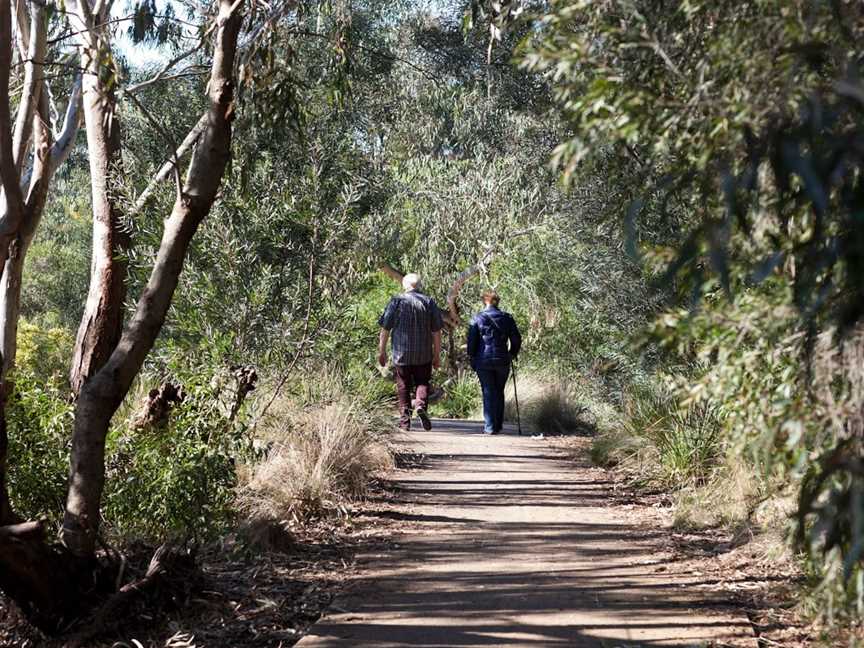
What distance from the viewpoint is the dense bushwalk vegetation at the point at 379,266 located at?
357cm

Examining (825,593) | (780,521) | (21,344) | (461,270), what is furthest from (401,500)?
(461,270)

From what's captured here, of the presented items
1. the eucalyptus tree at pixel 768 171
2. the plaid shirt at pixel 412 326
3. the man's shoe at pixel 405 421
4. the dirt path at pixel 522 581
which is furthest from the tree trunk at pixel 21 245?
the eucalyptus tree at pixel 768 171

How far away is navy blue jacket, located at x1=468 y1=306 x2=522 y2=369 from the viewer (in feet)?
47.5

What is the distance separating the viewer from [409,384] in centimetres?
1366

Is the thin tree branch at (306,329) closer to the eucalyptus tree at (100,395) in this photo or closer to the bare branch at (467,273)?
the eucalyptus tree at (100,395)

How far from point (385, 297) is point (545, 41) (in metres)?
21.2

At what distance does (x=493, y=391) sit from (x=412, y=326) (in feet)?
6.70

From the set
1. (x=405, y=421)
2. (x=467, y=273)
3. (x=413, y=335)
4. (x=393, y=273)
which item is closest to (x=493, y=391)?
(x=405, y=421)

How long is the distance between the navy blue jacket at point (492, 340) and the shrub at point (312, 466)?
11.7 ft

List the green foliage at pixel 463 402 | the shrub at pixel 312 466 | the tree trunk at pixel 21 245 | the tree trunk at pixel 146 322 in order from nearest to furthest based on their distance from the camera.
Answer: the tree trunk at pixel 146 322
the shrub at pixel 312 466
the tree trunk at pixel 21 245
the green foliage at pixel 463 402

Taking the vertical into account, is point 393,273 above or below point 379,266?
above

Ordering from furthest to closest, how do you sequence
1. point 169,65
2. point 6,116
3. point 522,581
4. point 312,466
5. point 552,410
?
1. point 552,410
2. point 169,65
3. point 312,466
4. point 6,116
5. point 522,581

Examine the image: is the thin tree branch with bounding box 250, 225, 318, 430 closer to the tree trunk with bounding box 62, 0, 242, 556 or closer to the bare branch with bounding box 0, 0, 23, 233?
the bare branch with bounding box 0, 0, 23, 233

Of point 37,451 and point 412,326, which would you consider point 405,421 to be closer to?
point 412,326
